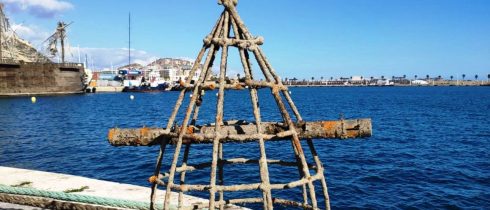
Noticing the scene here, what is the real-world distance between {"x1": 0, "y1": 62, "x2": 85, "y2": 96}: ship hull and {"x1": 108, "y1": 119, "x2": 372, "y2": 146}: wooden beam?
98.7 metres

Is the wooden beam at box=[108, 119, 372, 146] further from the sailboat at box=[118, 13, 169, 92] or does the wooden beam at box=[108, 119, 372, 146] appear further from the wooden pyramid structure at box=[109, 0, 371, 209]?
the sailboat at box=[118, 13, 169, 92]

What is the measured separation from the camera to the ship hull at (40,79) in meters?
91.2

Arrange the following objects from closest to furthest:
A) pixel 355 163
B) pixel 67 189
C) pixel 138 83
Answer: pixel 67 189, pixel 355 163, pixel 138 83

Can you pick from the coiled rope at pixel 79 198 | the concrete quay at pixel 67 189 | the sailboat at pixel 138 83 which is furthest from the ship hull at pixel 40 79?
the coiled rope at pixel 79 198

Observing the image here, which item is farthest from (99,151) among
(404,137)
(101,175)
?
(404,137)

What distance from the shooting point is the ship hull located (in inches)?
3590

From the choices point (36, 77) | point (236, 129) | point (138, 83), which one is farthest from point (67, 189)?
point (138, 83)

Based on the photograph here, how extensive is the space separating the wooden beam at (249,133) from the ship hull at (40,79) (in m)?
98.7

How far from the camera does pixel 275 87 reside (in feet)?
21.4

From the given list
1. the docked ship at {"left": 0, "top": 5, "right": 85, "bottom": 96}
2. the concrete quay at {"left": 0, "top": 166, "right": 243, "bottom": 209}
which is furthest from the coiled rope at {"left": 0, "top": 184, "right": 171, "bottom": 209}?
the docked ship at {"left": 0, "top": 5, "right": 85, "bottom": 96}

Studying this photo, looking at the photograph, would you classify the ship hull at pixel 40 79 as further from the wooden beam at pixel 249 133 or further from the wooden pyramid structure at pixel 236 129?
the wooden pyramid structure at pixel 236 129

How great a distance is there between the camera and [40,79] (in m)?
100

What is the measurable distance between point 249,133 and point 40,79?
108678 mm

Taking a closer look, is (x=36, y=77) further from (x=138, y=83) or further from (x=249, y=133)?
(x=249, y=133)
